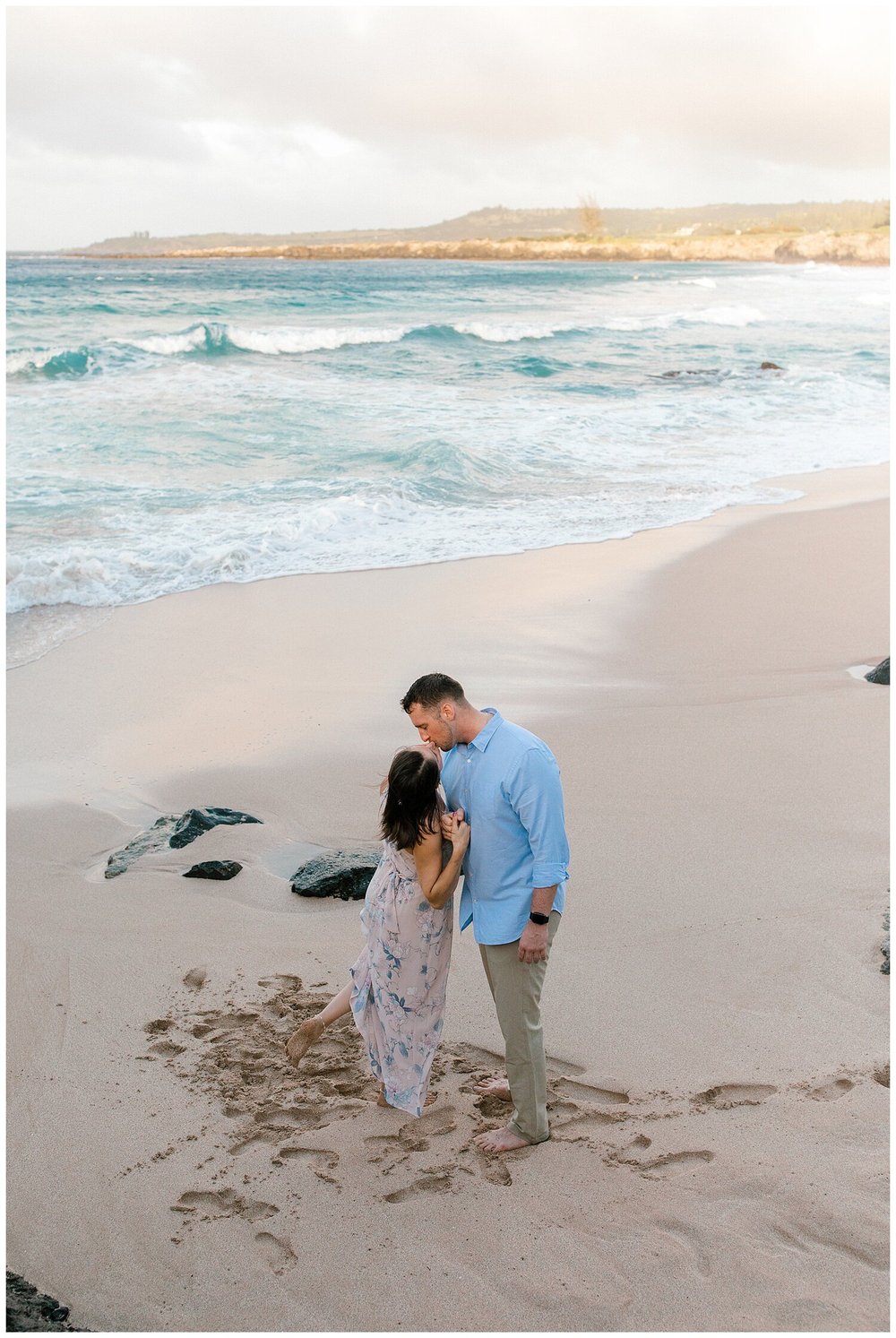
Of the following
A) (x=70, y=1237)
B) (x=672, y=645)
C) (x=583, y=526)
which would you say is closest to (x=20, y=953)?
(x=70, y=1237)

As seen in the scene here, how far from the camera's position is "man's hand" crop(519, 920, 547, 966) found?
3.27 m

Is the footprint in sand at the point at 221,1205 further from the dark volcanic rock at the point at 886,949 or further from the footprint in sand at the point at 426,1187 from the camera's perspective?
the dark volcanic rock at the point at 886,949

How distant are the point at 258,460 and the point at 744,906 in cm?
1350

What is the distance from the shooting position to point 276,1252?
300 cm

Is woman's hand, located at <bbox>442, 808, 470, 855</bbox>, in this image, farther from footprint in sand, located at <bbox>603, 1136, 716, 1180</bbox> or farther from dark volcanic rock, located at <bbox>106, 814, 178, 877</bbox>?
dark volcanic rock, located at <bbox>106, 814, 178, 877</bbox>

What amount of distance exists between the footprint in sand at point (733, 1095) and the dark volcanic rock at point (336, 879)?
1870mm

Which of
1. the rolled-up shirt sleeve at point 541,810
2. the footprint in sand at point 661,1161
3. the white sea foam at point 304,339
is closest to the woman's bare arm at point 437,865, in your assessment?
the rolled-up shirt sleeve at point 541,810

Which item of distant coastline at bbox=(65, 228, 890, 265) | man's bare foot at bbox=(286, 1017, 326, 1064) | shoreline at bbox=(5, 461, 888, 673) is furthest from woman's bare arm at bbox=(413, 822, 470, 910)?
distant coastline at bbox=(65, 228, 890, 265)

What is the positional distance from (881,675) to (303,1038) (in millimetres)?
5147

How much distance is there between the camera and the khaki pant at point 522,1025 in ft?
11.0

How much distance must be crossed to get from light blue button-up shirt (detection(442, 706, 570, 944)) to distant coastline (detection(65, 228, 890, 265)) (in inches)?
3275

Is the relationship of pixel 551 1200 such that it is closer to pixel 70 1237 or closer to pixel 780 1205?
pixel 780 1205

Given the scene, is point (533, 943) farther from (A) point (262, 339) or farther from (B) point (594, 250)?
(B) point (594, 250)

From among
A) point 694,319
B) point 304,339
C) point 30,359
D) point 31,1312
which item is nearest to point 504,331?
point 304,339
